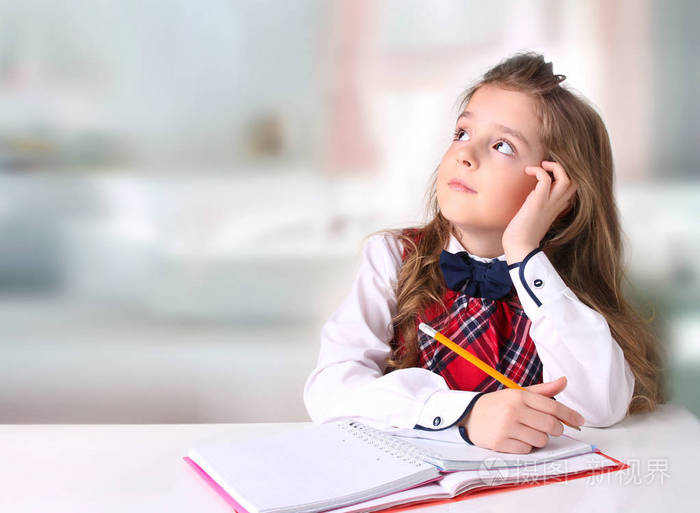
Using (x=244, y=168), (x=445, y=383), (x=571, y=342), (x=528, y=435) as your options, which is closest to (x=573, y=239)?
(x=571, y=342)

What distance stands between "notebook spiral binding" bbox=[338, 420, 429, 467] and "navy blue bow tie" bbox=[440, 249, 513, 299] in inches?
16.3

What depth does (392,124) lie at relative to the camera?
183 centimetres

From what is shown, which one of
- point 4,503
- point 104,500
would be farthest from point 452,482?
point 4,503

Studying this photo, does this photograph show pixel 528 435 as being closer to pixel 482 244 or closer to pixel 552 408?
pixel 552 408

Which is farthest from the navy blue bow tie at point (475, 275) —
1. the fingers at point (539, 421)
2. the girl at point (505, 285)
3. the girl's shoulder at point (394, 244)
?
the fingers at point (539, 421)

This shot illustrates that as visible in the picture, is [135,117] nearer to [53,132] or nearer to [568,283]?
[53,132]

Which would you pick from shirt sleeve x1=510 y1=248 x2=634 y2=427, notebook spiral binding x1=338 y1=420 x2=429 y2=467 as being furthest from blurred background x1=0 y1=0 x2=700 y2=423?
notebook spiral binding x1=338 y1=420 x2=429 y2=467

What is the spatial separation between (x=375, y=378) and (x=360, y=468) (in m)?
0.40

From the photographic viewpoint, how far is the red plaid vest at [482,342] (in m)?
1.48

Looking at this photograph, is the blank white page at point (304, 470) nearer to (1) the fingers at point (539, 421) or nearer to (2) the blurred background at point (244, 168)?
(1) the fingers at point (539, 421)

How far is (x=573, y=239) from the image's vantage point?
1594mm

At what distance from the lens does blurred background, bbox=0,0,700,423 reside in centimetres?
181

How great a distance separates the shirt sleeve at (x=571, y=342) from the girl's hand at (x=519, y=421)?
24 cm

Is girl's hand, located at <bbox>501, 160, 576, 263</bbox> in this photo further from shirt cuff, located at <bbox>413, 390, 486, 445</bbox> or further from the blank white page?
the blank white page
